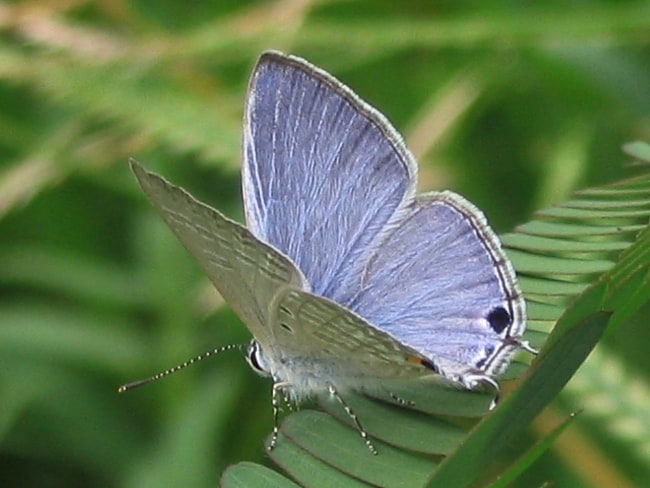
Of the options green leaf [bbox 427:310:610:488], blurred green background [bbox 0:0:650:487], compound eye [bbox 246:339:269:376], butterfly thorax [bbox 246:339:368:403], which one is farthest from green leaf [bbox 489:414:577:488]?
blurred green background [bbox 0:0:650:487]

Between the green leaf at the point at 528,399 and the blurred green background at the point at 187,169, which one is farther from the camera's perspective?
the blurred green background at the point at 187,169

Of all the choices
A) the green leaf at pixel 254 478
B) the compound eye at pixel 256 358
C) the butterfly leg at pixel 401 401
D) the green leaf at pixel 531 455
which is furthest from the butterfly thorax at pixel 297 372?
the green leaf at pixel 531 455

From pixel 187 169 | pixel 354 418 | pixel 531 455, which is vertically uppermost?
pixel 531 455

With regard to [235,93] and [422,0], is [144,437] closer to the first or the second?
[235,93]

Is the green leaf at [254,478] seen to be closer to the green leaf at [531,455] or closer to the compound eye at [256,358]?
the green leaf at [531,455]

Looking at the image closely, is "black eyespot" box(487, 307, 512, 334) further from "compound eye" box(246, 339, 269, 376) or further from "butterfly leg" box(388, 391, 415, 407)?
"compound eye" box(246, 339, 269, 376)

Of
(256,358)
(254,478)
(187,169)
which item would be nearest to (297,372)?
(256,358)

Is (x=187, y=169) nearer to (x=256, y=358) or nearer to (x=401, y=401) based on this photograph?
(x=256, y=358)
